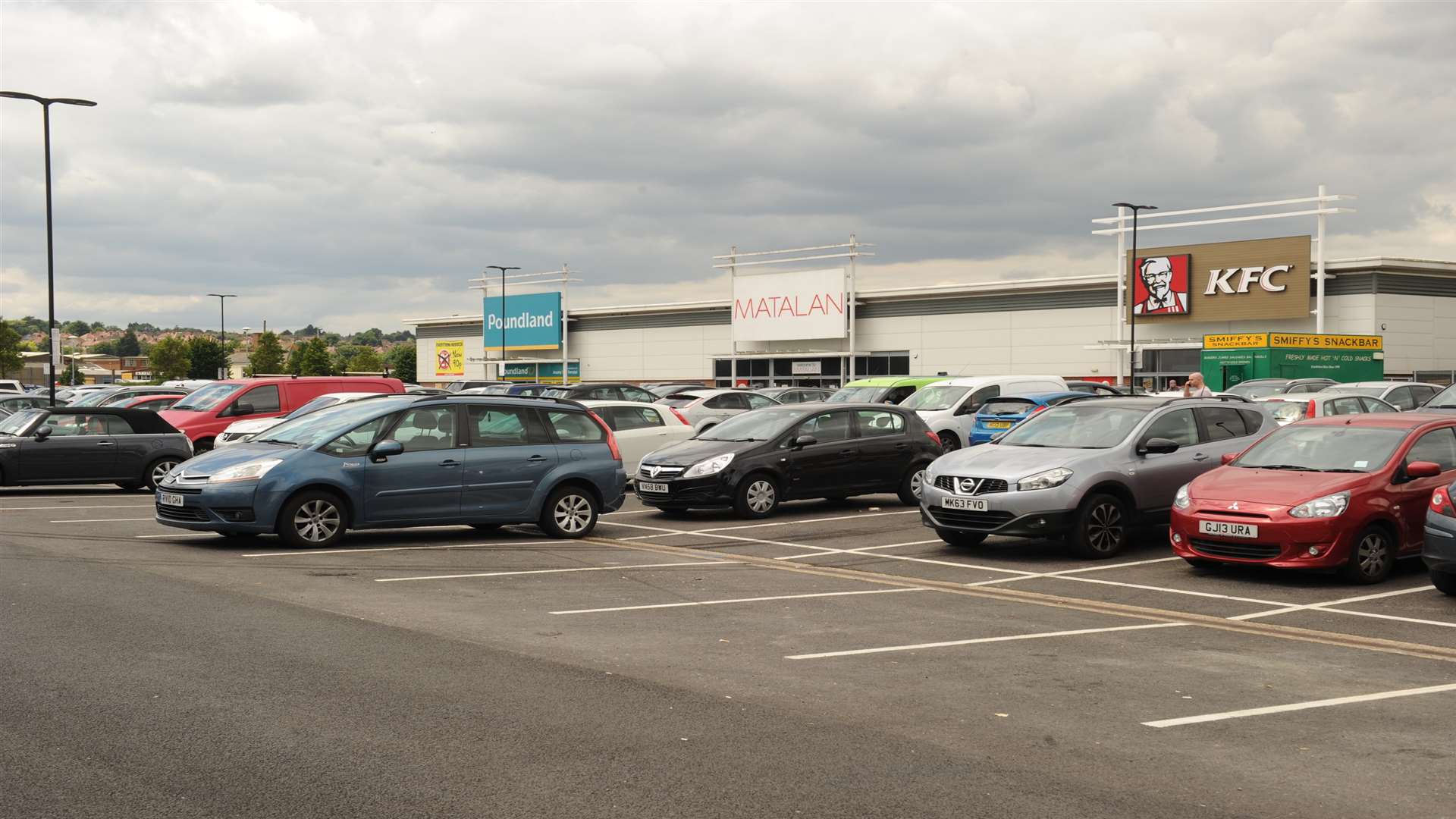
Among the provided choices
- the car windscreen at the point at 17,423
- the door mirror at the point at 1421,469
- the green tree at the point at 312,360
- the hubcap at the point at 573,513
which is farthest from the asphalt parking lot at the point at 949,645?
the green tree at the point at 312,360

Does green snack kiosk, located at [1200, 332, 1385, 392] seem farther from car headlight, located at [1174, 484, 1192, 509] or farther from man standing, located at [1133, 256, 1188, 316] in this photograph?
car headlight, located at [1174, 484, 1192, 509]

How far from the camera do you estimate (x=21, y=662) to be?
7520mm

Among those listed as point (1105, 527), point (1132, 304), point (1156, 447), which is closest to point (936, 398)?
point (1156, 447)

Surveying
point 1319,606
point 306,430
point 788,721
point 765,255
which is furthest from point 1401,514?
point 765,255

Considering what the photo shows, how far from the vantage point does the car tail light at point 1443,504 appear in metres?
10.4

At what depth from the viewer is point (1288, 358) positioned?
4316 cm

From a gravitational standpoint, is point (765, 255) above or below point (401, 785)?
above

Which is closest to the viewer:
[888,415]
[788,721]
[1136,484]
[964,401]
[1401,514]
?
[788,721]

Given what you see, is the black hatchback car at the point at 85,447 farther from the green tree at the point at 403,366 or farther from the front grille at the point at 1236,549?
the green tree at the point at 403,366

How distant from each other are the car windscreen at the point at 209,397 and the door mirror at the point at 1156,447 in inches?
721

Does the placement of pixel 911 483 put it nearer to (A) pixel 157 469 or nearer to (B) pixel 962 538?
(B) pixel 962 538

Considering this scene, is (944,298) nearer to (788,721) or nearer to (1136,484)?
(1136,484)

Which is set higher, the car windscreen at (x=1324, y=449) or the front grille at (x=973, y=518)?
the car windscreen at (x=1324, y=449)

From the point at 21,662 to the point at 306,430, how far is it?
691 cm
